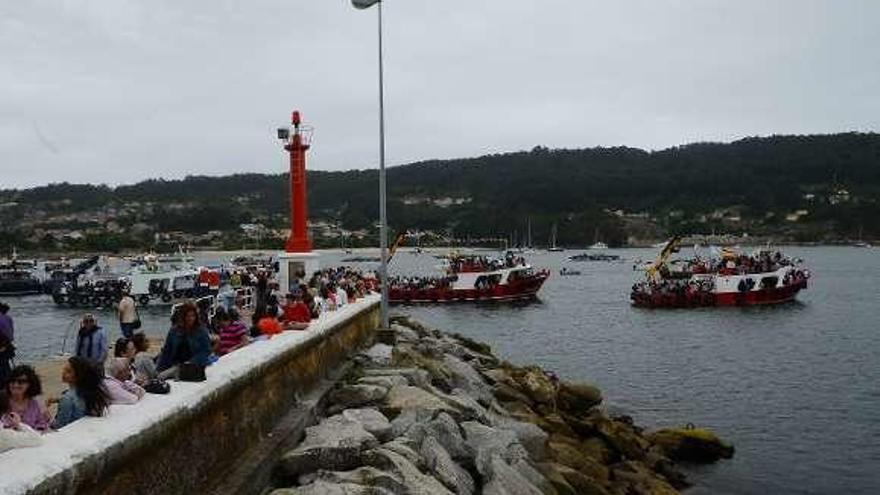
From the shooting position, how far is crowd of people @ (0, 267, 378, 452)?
6504 mm

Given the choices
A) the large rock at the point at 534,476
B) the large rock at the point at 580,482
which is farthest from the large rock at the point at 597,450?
the large rock at the point at 534,476

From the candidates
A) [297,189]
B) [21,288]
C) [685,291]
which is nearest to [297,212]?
[297,189]

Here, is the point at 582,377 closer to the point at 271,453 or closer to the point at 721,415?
the point at 721,415

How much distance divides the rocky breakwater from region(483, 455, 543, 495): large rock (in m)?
0.02

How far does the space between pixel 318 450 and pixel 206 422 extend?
120 cm

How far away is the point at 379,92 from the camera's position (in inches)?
693

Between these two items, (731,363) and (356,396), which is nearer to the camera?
(356,396)

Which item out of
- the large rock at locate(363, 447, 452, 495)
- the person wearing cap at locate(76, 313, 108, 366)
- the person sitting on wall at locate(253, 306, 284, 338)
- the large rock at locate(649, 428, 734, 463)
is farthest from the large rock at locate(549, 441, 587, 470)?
the person wearing cap at locate(76, 313, 108, 366)

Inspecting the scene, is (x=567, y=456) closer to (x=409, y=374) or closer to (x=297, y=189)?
(x=409, y=374)

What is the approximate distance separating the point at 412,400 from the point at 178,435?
4.66 metres

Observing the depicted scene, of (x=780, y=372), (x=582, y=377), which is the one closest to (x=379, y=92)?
(x=582, y=377)

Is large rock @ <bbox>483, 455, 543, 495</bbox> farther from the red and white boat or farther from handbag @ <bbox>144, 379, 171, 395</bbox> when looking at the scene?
the red and white boat

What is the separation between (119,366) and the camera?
8383 mm

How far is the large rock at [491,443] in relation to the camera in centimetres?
1065
